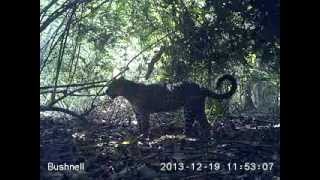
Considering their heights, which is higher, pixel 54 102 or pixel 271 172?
pixel 54 102

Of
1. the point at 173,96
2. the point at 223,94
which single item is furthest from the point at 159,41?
the point at 223,94

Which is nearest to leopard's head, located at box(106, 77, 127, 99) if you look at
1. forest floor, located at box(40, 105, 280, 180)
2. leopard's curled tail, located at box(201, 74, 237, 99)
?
forest floor, located at box(40, 105, 280, 180)

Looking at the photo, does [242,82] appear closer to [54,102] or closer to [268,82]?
[268,82]

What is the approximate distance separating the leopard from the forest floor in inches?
2.0

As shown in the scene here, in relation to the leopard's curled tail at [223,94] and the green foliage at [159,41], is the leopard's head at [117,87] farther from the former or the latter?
the leopard's curled tail at [223,94]

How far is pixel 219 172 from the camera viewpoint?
2.47 meters

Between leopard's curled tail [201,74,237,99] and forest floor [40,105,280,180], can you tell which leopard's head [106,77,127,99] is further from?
leopard's curled tail [201,74,237,99]

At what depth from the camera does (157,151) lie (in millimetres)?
2469

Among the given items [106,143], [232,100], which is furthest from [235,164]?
[106,143]

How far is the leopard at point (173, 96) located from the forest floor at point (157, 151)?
0.17ft

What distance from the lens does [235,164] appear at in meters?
2.47

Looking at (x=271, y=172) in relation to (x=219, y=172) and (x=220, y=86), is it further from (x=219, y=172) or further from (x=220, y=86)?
(x=220, y=86)
